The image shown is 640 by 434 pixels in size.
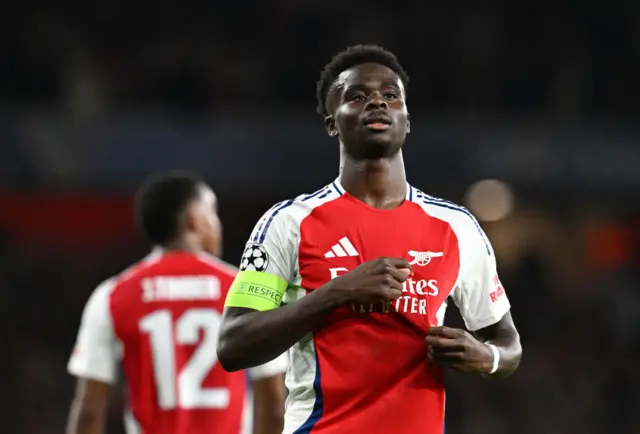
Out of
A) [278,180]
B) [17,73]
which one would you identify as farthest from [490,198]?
[17,73]

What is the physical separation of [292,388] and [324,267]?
0.35 m

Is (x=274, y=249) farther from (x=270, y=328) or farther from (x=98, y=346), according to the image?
(x=98, y=346)

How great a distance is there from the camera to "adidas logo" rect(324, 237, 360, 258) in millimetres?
3197

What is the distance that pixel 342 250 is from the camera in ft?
10.5

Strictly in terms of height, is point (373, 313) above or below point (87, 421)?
above

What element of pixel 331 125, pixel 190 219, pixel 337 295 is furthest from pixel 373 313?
pixel 190 219

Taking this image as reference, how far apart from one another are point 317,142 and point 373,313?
11.9 metres

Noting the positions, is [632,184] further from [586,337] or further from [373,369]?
[373,369]

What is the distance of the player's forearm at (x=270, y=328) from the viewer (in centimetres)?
301

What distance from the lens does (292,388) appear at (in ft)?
10.5

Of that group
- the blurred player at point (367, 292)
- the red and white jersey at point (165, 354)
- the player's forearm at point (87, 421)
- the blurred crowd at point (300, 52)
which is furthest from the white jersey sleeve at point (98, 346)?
the blurred crowd at point (300, 52)

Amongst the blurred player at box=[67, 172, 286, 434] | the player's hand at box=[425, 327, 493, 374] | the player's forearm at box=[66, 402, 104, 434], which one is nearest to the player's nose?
the player's hand at box=[425, 327, 493, 374]

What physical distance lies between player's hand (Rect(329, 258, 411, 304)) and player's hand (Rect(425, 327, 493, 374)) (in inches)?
6.0

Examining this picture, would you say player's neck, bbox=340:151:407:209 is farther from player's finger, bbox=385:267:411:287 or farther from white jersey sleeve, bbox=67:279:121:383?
white jersey sleeve, bbox=67:279:121:383
